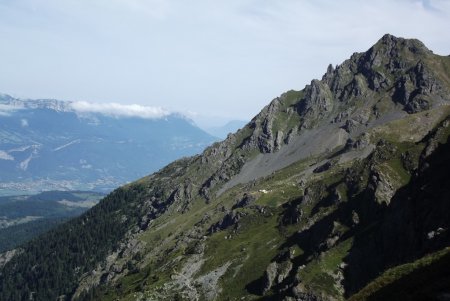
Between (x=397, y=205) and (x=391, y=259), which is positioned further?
(x=397, y=205)

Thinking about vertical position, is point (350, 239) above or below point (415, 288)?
below

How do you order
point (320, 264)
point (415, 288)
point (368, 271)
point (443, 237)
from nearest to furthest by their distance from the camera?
point (415, 288)
point (443, 237)
point (368, 271)
point (320, 264)

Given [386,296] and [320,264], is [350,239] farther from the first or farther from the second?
[386,296]

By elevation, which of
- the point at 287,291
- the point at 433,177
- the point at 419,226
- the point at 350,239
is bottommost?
the point at 287,291

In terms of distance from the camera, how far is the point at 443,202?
15350 centimetres

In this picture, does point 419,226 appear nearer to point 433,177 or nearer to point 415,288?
point 433,177

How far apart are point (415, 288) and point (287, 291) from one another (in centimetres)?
15006

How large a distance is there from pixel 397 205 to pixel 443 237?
7109 cm

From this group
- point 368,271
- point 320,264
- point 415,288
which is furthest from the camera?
point 320,264

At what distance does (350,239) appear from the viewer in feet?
652

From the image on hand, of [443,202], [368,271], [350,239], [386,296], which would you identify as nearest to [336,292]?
[368,271]

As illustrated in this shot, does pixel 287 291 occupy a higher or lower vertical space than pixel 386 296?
lower

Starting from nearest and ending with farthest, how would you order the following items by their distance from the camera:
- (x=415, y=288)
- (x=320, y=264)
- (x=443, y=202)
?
(x=415, y=288)
(x=443, y=202)
(x=320, y=264)

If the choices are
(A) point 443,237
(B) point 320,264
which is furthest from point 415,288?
(B) point 320,264
